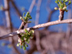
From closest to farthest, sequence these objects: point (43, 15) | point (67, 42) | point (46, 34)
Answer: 1. point (67, 42)
2. point (46, 34)
3. point (43, 15)

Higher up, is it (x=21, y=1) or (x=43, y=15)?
(x=21, y=1)

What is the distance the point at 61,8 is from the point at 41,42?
86 cm

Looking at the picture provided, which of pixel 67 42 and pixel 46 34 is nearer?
pixel 67 42

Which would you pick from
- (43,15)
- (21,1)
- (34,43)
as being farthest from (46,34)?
(21,1)

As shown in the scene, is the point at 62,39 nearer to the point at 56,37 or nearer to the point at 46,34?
the point at 56,37

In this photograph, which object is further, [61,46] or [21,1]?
[21,1]

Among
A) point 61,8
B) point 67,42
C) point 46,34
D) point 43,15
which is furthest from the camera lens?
point 43,15

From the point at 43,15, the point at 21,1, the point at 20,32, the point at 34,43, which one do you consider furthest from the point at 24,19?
the point at 21,1

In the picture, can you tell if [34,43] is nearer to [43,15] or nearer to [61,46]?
[61,46]

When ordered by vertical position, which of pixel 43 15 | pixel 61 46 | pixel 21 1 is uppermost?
pixel 21 1

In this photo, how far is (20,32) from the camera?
0.33m

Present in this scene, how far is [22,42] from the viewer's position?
1.09 feet

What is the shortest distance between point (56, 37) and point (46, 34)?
0.13 metres

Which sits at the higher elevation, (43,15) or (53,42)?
(43,15)
